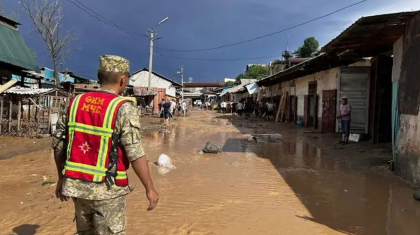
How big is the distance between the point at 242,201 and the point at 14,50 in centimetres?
1370

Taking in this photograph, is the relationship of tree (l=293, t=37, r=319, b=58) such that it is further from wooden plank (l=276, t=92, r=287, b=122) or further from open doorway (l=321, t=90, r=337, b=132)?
open doorway (l=321, t=90, r=337, b=132)

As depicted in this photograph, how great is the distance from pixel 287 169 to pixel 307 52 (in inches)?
1660

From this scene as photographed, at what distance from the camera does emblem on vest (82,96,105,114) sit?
2.26m

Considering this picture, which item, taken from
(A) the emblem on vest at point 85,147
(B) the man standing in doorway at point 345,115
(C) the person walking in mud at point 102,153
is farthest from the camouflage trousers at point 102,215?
(B) the man standing in doorway at point 345,115

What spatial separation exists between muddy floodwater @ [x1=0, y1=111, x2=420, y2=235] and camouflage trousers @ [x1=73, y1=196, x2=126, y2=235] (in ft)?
5.85

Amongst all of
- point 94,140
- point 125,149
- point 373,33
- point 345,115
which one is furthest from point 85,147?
point 345,115

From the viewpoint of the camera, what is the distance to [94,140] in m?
2.28

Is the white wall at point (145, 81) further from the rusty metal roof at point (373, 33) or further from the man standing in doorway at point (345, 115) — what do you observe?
the rusty metal roof at point (373, 33)

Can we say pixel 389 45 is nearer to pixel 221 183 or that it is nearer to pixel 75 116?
pixel 221 183

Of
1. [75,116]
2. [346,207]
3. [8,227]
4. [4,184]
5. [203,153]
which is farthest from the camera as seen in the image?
[203,153]

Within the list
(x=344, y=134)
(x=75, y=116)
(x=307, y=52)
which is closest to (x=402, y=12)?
(x=344, y=134)

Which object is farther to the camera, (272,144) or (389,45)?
(272,144)

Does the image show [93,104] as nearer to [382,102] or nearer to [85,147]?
[85,147]

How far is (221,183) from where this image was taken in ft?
21.4
